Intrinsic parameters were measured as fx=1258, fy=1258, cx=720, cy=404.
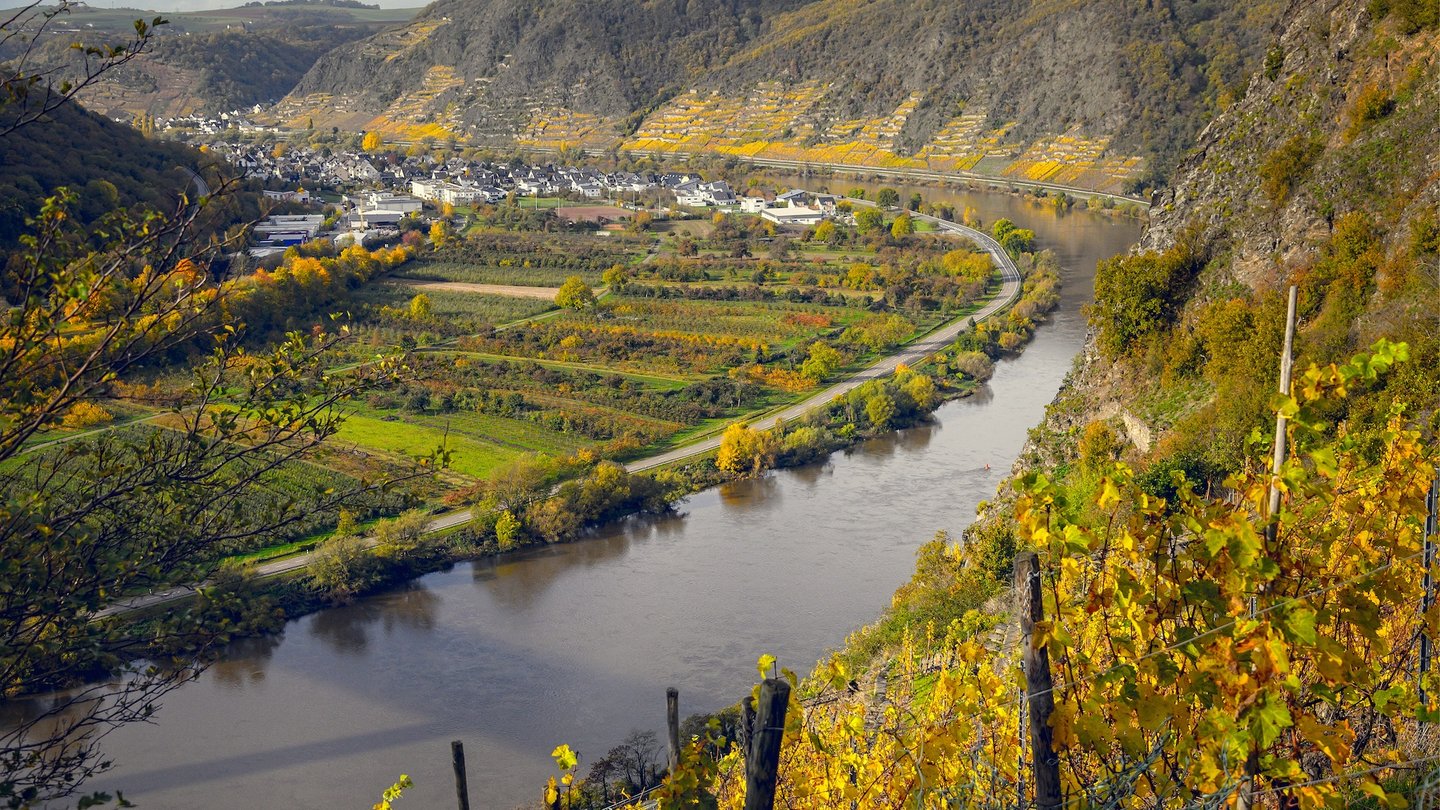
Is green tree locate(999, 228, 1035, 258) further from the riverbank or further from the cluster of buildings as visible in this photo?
the cluster of buildings

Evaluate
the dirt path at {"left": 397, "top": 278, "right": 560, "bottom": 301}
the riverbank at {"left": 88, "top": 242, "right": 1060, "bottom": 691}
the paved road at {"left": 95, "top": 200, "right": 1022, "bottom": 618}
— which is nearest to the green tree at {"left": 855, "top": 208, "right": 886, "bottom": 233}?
the paved road at {"left": 95, "top": 200, "right": 1022, "bottom": 618}

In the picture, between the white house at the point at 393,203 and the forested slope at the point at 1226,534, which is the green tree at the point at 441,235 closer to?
the white house at the point at 393,203

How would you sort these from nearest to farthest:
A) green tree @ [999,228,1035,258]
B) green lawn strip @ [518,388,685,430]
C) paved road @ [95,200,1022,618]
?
1. paved road @ [95,200,1022,618]
2. green lawn strip @ [518,388,685,430]
3. green tree @ [999,228,1035,258]

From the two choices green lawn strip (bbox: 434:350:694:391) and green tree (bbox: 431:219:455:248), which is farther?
green tree (bbox: 431:219:455:248)

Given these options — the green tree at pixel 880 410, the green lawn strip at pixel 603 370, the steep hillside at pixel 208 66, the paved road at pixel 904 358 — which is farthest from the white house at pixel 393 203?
the steep hillside at pixel 208 66

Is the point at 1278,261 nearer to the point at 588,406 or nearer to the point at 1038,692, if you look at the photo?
the point at 1038,692
